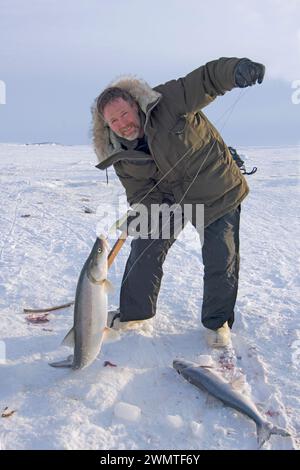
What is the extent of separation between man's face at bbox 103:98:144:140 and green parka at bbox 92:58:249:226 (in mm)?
91

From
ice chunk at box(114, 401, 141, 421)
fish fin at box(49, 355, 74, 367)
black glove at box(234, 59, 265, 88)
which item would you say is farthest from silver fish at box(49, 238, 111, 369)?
black glove at box(234, 59, 265, 88)

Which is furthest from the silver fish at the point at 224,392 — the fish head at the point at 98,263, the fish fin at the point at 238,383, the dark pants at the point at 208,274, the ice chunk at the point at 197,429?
the fish head at the point at 98,263

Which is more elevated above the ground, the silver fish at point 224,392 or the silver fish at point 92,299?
the silver fish at point 92,299

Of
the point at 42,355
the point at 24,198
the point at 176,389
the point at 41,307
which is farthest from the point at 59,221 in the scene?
Answer: the point at 176,389

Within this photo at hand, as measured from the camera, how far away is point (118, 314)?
4.60m

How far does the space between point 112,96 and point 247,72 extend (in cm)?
102

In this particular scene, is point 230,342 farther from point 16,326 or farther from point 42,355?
point 16,326

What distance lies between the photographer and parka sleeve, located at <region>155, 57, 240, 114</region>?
148 inches

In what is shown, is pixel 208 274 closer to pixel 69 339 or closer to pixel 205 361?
pixel 205 361

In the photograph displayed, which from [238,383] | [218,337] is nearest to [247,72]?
→ [218,337]

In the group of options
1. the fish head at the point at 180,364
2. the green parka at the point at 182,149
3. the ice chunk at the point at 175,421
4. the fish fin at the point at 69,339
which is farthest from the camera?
the green parka at the point at 182,149

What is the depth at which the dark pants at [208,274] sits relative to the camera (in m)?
4.23

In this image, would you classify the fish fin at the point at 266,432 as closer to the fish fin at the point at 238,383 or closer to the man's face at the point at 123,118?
the fish fin at the point at 238,383
